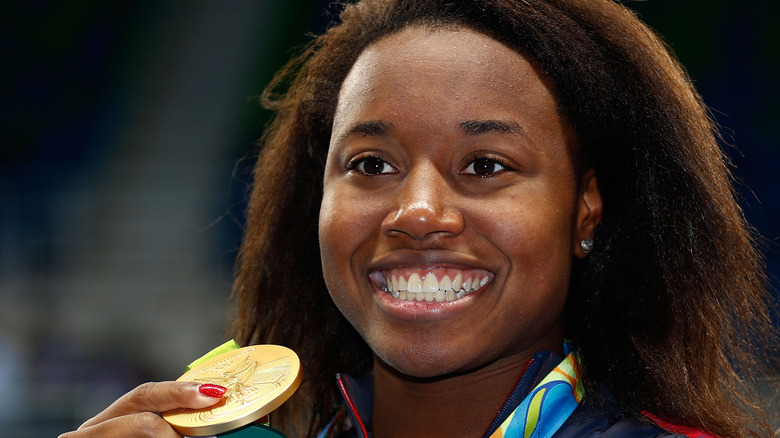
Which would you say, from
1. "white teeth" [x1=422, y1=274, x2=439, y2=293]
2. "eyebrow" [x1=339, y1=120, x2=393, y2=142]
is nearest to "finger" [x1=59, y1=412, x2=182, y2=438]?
"white teeth" [x1=422, y1=274, x2=439, y2=293]

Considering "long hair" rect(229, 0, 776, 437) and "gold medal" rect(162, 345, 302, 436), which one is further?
"long hair" rect(229, 0, 776, 437)

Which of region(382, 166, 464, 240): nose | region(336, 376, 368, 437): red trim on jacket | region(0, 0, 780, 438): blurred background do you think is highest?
region(382, 166, 464, 240): nose

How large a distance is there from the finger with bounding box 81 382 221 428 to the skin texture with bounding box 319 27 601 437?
1.04ft

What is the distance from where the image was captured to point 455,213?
1477 mm

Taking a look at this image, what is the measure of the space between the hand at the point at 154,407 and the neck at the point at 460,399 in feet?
1.31

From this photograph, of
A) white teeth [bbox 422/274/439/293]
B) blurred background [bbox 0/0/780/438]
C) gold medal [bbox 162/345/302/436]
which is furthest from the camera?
blurred background [bbox 0/0/780/438]

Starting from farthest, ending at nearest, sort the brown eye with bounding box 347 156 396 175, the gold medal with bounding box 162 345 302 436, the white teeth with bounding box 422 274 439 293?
the brown eye with bounding box 347 156 396 175
the white teeth with bounding box 422 274 439 293
the gold medal with bounding box 162 345 302 436

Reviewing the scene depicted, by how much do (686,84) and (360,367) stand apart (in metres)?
0.99

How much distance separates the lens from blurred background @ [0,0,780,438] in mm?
5320

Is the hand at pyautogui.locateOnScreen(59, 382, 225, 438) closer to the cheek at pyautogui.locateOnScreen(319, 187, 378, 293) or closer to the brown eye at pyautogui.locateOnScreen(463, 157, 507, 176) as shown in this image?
the cheek at pyautogui.locateOnScreen(319, 187, 378, 293)

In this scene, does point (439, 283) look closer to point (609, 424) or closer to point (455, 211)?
point (455, 211)

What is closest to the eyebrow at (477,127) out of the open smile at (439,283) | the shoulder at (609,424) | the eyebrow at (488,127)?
the eyebrow at (488,127)

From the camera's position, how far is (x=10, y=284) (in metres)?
5.51

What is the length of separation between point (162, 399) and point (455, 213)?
0.59m
